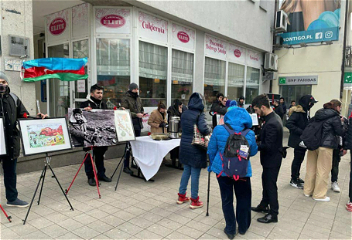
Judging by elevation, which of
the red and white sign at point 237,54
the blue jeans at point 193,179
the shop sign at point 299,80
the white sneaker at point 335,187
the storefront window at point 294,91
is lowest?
the white sneaker at point 335,187

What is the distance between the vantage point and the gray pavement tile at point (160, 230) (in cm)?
329

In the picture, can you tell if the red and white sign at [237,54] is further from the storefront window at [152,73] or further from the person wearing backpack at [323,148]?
the person wearing backpack at [323,148]

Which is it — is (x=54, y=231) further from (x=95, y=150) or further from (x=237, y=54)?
(x=237, y=54)

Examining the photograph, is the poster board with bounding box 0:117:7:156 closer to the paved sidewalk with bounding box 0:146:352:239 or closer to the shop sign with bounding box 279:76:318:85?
the paved sidewalk with bounding box 0:146:352:239

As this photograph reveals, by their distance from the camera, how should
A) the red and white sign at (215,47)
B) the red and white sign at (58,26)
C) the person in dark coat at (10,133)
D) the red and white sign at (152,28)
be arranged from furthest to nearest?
the red and white sign at (215,47), the red and white sign at (58,26), the red and white sign at (152,28), the person in dark coat at (10,133)

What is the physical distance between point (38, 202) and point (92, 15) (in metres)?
5.39

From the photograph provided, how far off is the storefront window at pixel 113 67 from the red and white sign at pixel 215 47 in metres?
4.03

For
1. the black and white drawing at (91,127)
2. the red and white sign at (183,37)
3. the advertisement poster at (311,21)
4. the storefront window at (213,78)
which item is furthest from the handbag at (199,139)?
the advertisement poster at (311,21)

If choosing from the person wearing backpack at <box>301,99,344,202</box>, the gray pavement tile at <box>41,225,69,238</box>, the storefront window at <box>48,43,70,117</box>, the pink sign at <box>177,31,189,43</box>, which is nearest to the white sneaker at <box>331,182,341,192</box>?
the person wearing backpack at <box>301,99,344,202</box>

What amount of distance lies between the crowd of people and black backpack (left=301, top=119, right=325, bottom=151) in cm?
2

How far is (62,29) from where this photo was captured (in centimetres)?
812

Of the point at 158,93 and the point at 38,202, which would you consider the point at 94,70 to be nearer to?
the point at 158,93

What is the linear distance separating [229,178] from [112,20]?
6.10m

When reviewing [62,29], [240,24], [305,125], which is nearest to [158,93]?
[62,29]
